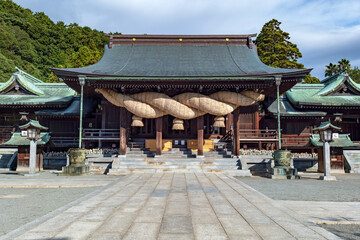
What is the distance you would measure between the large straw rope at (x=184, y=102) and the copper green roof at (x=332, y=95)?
6027 mm

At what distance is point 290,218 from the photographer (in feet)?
17.1

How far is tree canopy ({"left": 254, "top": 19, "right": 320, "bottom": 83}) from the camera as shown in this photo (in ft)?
130

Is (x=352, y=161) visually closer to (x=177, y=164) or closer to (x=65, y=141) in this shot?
(x=177, y=164)

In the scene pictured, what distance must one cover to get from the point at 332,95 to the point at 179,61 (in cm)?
1396

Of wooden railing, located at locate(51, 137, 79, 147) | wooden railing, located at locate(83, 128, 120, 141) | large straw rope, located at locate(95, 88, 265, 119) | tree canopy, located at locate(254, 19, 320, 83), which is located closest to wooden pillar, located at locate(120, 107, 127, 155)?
large straw rope, located at locate(95, 88, 265, 119)

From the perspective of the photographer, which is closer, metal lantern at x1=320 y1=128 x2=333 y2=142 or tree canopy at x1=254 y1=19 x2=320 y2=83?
metal lantern at x1=320 y1=128 x2=333 y2=142

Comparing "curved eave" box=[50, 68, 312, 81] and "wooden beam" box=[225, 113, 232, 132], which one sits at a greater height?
"curved eave" box=[50, 68, 312, 81]

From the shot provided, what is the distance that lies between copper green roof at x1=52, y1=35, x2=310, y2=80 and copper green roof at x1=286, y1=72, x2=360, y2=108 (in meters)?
4.79

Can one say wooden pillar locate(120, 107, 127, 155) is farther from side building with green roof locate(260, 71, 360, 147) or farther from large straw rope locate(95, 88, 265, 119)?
side building with green roof locate(260, 71, 360, 147)

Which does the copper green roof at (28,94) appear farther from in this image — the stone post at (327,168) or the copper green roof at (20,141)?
the stone post at (327,168)

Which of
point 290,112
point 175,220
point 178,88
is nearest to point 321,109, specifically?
point 290,112

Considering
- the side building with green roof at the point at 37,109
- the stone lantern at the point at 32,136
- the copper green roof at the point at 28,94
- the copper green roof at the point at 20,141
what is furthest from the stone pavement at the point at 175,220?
the copper green roof at the point at 28,94

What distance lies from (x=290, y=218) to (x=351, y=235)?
1.10 m

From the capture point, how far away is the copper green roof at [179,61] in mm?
15414
